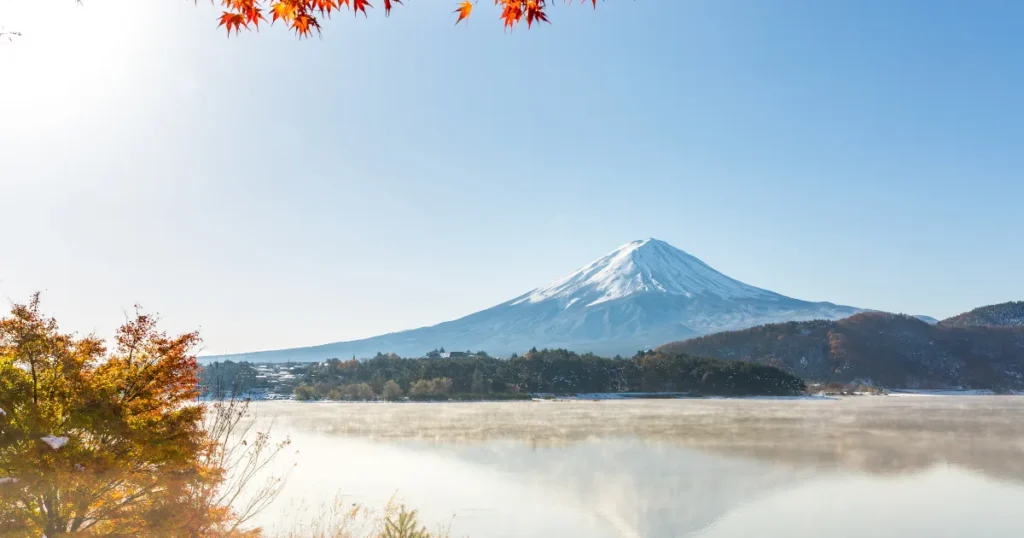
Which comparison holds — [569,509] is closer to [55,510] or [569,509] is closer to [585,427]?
[55,510]

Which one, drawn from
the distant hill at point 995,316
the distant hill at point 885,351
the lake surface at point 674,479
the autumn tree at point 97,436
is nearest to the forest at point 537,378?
the distant hill at point 885,351

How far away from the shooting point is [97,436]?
5.66m

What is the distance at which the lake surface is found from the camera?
12914mm

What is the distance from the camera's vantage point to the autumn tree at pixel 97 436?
5.29 meters

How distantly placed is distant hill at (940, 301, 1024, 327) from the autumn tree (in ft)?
498

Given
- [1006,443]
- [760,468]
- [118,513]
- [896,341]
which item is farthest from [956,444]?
[896,341]

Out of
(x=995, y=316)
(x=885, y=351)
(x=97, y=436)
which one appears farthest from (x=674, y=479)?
(x=995, y=316)

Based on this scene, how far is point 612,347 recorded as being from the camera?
168250 mm

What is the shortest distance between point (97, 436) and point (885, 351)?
120205 millimetres

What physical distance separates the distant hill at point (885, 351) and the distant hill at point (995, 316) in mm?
17179

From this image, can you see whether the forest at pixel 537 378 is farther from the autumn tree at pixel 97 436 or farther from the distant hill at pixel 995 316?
the distant hill at pixel 995 316

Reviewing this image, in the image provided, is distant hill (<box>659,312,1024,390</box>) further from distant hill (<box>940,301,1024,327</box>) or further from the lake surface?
the lake surface

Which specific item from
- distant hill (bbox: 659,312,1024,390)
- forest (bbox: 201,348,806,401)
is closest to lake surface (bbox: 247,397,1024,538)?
forest (bbox: 201,348,806,401)

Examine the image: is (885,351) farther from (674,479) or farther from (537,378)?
(674,479)
